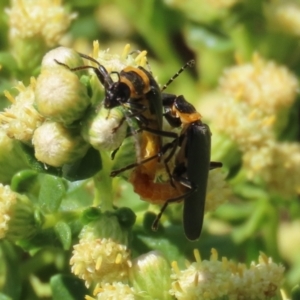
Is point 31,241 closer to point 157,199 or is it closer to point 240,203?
point 157,199

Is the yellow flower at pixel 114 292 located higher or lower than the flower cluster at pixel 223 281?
lower

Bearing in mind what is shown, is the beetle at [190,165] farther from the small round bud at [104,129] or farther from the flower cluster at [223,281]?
the small round bud at [104,129]

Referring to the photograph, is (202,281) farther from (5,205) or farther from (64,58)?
(64,58)

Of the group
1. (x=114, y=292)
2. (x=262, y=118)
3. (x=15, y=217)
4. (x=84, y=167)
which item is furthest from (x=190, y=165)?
(x=262, y=118)

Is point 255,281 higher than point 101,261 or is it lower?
higher

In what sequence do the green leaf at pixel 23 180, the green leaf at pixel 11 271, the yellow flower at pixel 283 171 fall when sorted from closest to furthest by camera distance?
the green leaf at pixel 23 180
the green leaf at pixel 11 271
the yellow flower at pixel 283 171

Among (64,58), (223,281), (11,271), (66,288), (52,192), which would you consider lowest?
(11,271)

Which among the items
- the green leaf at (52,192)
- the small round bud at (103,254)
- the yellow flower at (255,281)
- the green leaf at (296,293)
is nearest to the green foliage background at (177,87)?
the green leaf at (52,192)

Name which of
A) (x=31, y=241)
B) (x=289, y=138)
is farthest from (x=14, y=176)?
(x=289, y=138)
